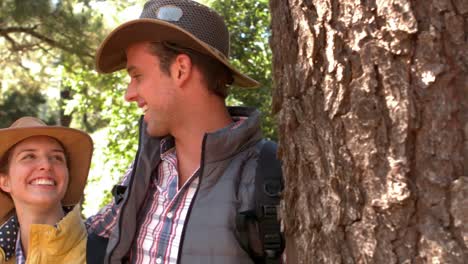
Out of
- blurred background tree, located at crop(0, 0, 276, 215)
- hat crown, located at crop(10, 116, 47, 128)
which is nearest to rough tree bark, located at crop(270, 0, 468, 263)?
hat crown, located at crop(10, 116, 47, 128)

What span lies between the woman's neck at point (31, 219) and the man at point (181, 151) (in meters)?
0.30

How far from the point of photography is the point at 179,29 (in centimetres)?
258

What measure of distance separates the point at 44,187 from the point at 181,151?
69cm

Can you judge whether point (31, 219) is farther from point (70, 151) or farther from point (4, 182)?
point (70, 151)

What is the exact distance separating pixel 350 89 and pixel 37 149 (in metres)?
1.94

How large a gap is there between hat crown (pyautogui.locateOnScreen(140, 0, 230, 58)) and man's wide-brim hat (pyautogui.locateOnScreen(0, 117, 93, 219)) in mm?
698

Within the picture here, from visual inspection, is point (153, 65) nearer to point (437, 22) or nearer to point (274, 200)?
point (274, 200)

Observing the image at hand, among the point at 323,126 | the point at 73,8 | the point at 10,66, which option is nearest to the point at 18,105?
the point at 10,66

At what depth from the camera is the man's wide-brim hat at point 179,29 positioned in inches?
103

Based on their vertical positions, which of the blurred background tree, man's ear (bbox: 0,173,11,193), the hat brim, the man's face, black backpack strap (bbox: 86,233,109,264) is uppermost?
the blurred background tree

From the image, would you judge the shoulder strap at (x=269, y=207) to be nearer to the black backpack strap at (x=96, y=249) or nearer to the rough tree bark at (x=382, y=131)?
the rough tree bark at (x=382, y=131)

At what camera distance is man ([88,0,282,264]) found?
2342 millimetres

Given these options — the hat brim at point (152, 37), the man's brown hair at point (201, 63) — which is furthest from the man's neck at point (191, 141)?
the hat brim at point (152, 37)

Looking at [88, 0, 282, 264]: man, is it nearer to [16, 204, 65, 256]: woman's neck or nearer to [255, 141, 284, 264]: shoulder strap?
[255, 141, 284, 264]: shoulder strap
